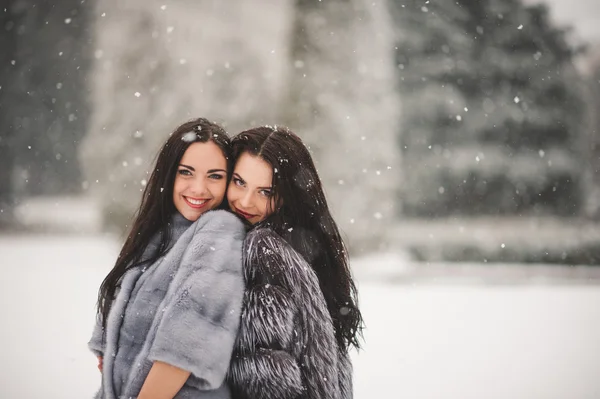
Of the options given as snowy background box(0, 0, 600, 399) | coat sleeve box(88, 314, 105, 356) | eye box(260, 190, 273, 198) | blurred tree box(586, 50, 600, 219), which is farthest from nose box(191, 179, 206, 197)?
blurred tree box(586, 50, 600, 219)

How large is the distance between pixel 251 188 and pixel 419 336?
4815 mm

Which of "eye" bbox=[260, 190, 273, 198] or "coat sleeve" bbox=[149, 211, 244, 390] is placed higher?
"eye" bbox=[260, 190, 273, 198]

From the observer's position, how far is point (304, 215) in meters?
2.10

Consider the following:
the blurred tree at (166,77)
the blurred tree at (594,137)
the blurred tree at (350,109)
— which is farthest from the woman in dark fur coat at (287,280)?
the blurred tree at (594,137)

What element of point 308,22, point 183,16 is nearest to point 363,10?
point 308,22

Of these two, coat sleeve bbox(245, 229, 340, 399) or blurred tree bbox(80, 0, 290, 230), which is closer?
coat sleeve bbox(245, 229, 340, 399)

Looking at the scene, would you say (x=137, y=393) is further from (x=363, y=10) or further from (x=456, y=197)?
(x=456, y=197)

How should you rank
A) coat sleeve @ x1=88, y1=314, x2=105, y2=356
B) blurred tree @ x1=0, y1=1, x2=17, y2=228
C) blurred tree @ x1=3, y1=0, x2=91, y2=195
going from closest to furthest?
coat sleeve @ x1=88, y1=314, x2=105, y2=356
blurred tree @ x1=0, y1=1, x2=17, y2=228
blurred tree @ x1=3, y1=0, x2=91, y2=195

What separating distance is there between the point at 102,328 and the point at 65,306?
5312 mm

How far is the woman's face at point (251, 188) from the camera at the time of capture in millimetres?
2012

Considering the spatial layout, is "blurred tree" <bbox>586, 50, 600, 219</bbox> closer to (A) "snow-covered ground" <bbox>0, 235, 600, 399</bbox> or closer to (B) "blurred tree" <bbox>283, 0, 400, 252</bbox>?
(A) "snow-covered ground" <bbox>0, 235, 600, 399</bbox>

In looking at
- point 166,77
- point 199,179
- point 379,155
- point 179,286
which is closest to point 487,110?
point 379,155

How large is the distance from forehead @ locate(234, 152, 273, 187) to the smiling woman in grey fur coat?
Answer: 0.10 metres

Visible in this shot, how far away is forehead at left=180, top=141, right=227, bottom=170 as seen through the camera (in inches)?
79.5
